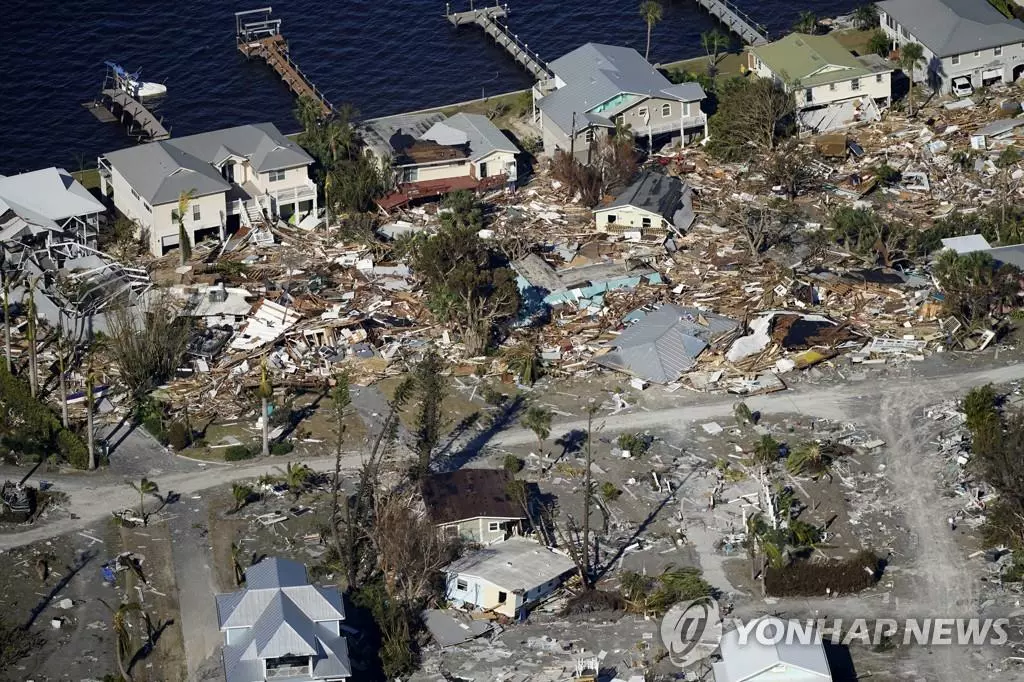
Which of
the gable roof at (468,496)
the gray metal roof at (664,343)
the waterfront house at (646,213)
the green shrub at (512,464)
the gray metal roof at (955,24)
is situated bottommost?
the green shrub at (512,464)

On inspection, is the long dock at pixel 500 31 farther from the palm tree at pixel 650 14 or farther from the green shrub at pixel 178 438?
the green shrub at pixel 178 438

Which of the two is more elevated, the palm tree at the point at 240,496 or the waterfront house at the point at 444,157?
the waterfront house at the point at 444,157

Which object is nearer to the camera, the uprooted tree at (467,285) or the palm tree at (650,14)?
the uprooted tree at (467,285)

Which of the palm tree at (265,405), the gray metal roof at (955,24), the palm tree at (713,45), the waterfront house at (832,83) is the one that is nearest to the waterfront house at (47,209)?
the palm tree at (265,405)

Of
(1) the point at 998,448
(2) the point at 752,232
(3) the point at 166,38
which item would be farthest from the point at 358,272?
(3) the point at 166,38

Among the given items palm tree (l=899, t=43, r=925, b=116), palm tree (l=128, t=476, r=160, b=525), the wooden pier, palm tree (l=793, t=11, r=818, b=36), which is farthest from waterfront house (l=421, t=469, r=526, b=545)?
palm tree (l=793, t=11, r=818, b=36)

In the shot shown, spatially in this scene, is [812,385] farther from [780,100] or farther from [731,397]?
[780,100]
